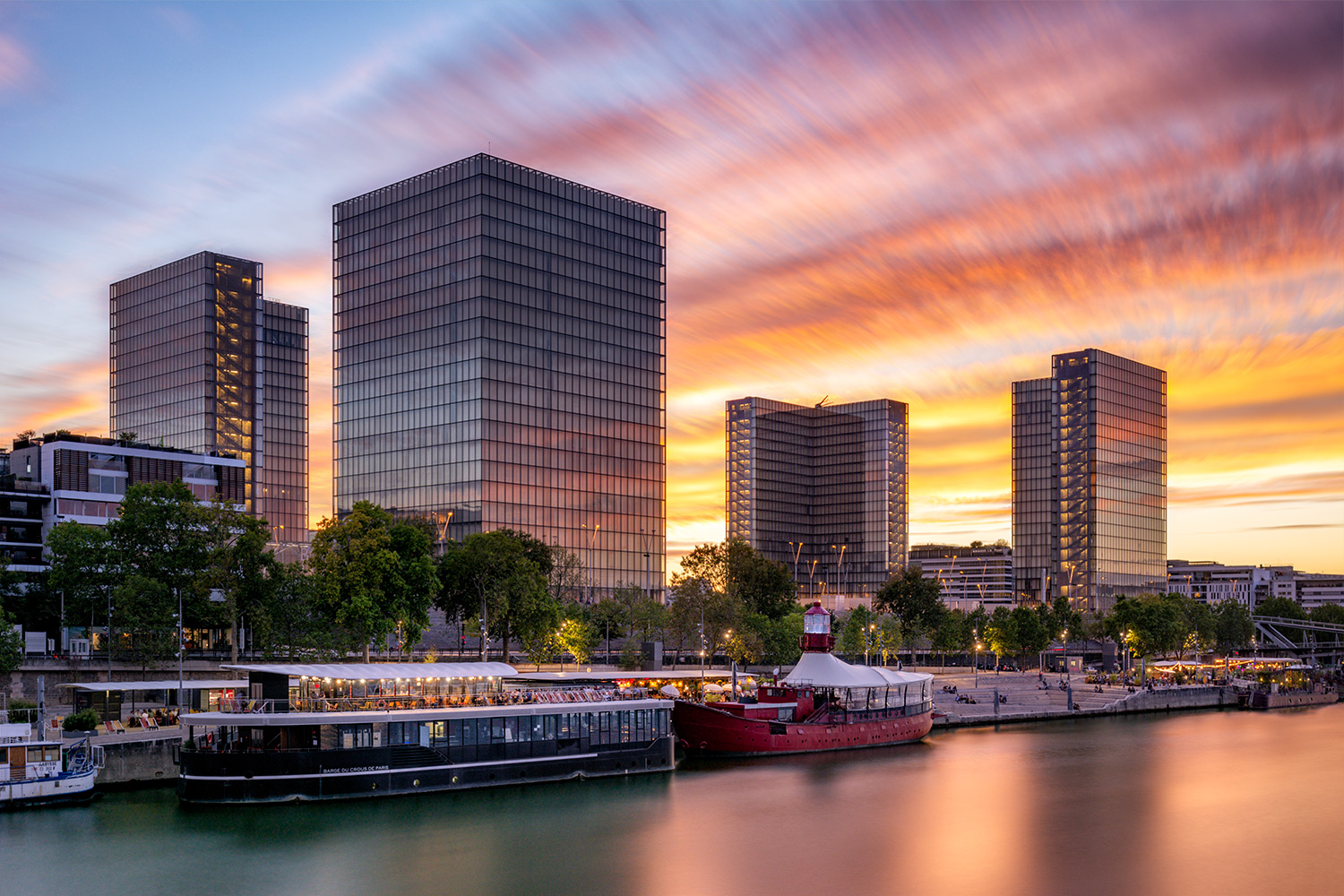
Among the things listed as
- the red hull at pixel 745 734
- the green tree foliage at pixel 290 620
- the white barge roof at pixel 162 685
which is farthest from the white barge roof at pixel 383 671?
the green tree foliage at pixel 290 620

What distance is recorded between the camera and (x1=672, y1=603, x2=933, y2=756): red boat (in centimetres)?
9762

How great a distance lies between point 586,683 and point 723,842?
3658 centimetres

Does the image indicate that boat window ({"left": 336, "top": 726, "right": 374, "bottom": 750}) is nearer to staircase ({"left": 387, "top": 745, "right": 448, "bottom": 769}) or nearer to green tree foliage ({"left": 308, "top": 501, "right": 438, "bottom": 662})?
staircase ({"left": 387, "top": 745, "right": 448, "bottom": 769})

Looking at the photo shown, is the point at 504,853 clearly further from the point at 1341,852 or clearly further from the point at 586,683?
the point at 1341,852

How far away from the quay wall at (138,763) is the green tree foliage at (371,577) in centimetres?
2960

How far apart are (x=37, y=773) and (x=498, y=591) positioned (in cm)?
6370

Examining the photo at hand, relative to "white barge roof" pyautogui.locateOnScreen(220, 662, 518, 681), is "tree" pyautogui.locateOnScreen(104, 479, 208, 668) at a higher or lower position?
higher

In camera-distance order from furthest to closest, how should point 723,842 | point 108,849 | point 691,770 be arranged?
point 691,770, point 723,842, point 108,849

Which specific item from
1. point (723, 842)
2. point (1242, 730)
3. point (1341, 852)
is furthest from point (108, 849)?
point (1242, 730)

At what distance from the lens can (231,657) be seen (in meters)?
115

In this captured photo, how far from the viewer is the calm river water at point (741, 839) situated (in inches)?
2239

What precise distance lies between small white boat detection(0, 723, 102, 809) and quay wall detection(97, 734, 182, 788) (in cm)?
201

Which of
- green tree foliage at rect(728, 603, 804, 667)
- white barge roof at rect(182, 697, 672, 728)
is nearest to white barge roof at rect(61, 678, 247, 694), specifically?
white barge roof at rect(182, 697, 672, 728)

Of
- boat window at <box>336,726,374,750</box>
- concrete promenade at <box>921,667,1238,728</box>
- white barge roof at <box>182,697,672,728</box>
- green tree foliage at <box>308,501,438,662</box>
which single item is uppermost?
green tree foliage at <box>308,501,438,662</box>
